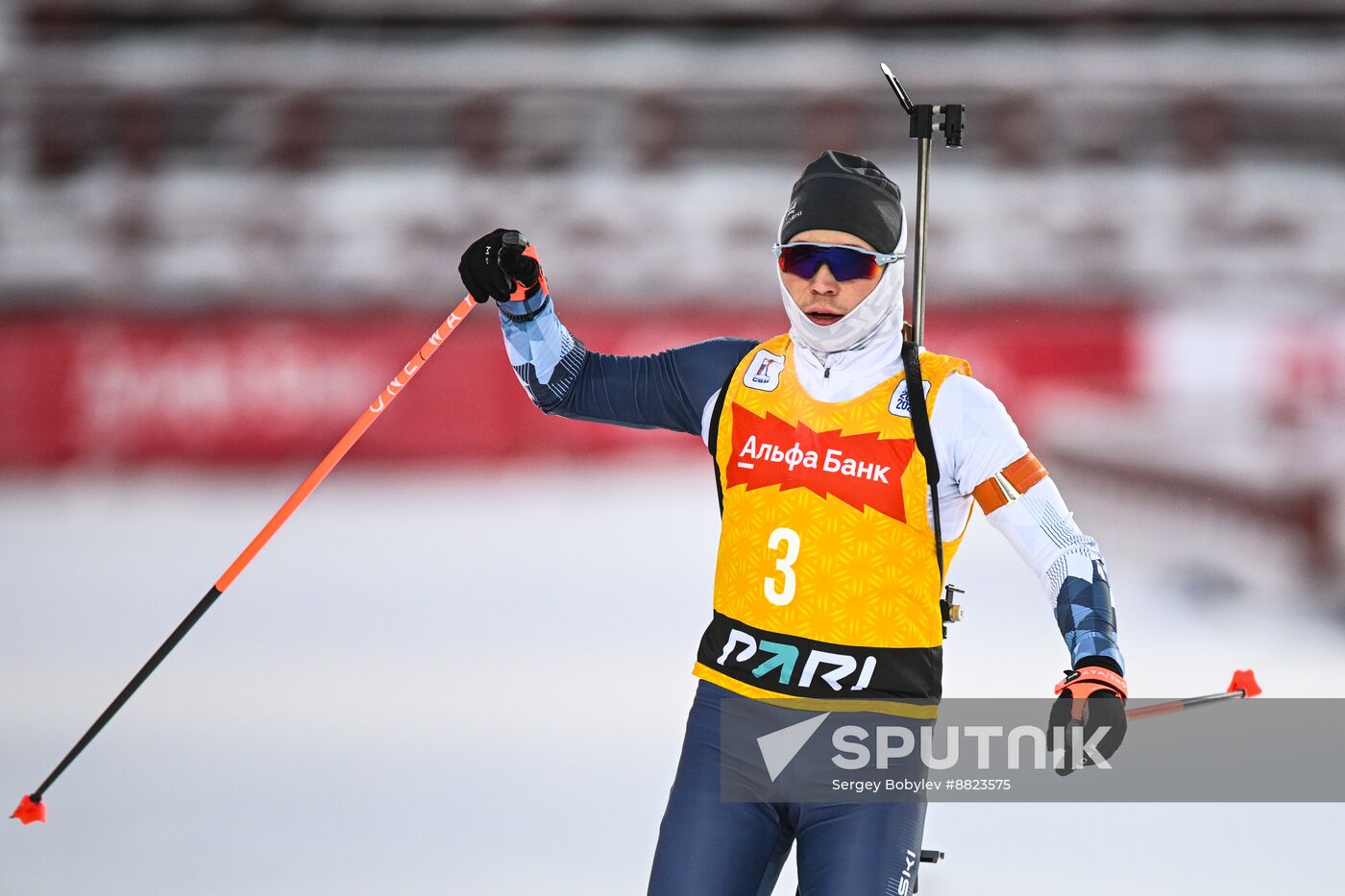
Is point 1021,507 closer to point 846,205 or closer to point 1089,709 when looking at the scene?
point 1089,709

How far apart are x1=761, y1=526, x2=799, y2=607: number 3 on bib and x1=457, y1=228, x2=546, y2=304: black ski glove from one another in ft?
2.39

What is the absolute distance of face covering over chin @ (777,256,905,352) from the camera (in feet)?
7.54

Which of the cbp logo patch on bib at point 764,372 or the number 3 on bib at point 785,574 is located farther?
the cbp logo patch on bib at point 764,372

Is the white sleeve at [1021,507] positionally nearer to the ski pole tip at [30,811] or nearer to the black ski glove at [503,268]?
the black ski glove at [503,268]

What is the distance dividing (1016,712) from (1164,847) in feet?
1.56

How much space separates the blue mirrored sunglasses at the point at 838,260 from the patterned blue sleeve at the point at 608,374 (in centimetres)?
21

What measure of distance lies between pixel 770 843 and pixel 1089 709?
54 cm

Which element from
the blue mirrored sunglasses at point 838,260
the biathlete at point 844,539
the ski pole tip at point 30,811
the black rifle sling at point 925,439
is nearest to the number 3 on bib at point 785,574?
the biathlete at point 844,539

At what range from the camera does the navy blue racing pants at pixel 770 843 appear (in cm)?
210

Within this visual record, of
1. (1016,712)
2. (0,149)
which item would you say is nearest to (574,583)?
(1016,712)

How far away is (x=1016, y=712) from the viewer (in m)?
3.58

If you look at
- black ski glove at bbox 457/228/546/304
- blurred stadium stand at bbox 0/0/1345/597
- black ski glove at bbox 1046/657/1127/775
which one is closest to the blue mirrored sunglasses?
black ski glove at bbox 457/228/546/304

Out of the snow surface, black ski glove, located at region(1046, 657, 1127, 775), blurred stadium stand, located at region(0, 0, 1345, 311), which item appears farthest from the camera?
blurred stadium stand, located at region(0, 0, 1345, 311)

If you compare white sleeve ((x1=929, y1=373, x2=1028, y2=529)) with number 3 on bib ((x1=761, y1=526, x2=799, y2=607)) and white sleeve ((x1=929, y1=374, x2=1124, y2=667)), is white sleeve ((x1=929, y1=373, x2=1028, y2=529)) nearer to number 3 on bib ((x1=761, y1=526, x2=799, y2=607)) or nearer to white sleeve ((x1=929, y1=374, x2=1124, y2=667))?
white sleeve ((x1=929, y1=374, x2=1124, y2=667))
